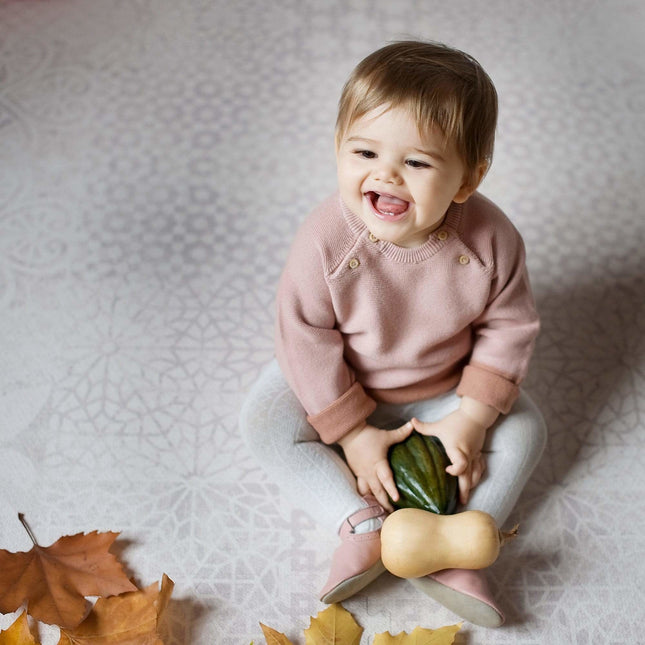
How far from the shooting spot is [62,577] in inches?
37.6

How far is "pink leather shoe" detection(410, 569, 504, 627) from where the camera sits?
91 cm

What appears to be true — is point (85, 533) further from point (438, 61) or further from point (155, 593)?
point (438, 61)

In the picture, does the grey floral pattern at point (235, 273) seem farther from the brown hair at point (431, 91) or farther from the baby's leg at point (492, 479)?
the brown hair at point (431, 91)

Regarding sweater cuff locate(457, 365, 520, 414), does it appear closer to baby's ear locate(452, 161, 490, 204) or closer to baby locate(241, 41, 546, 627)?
baby locate(241, 41, 546, 627)

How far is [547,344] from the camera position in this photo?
1204 millimetres

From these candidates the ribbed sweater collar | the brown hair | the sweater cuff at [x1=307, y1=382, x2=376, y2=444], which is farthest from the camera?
the sweater cuff at [x1=307, y1=382, x2=376, y2=444]

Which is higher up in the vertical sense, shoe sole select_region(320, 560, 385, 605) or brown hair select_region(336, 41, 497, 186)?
brown hair select_region(336, 41, 497, 186)

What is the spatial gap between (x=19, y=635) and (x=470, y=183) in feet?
2.29

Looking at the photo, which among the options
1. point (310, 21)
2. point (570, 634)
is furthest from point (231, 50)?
point (570, 634)

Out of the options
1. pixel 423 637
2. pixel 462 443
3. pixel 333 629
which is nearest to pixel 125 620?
pixel 333 629

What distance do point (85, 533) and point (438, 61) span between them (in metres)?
0.70

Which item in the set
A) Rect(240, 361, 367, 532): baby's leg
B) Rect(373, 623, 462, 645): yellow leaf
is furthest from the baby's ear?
Rect(373, 623, 462, 645): yellow leaf

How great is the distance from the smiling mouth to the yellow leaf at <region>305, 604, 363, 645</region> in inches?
18.2

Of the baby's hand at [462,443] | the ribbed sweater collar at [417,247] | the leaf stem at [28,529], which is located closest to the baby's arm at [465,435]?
the baby's hand at [462,443]
